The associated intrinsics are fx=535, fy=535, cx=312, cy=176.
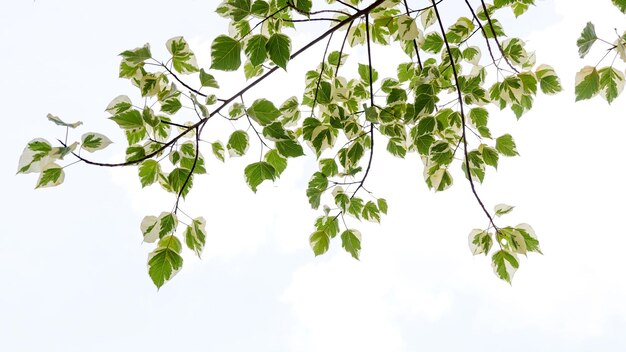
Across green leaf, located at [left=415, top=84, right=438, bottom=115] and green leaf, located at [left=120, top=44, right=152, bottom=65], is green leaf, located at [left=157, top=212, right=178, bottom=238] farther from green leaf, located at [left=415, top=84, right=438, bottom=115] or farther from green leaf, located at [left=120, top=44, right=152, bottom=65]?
green leaf, located at [left=415, top=84, right=438, bottom=115]

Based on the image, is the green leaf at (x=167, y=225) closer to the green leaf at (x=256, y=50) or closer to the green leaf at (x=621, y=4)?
the green leaf at (x=256, y=50)

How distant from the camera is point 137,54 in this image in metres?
0.91

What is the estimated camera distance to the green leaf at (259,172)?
3.30 ft

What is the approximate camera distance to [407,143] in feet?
Result: 4.17

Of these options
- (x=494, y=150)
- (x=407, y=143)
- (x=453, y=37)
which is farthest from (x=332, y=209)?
(x=453, y=37)

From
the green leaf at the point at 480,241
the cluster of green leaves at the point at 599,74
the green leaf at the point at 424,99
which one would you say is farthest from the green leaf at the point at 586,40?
the green leaf at the point at 480,241

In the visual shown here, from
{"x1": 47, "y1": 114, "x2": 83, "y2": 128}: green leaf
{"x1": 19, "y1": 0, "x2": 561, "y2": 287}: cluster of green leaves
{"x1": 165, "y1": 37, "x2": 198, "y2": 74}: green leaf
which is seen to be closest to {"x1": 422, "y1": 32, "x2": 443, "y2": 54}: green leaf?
{"x1": 19, "y1": 0, "x2": 561, "y2": 287}: cluster of green leaves

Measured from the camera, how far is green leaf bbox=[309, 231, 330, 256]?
1.15 metres

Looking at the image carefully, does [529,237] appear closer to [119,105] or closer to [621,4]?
[621,4]

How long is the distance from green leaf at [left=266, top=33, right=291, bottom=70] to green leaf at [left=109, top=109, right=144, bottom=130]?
0.26 metres

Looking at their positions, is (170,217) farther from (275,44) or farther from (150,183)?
(275,44)

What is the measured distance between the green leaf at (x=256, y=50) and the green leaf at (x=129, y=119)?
0.23 metres

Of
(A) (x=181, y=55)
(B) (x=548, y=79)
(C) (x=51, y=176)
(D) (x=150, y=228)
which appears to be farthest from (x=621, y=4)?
(C) (x=51, y=176)

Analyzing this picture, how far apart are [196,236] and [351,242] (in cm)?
35
